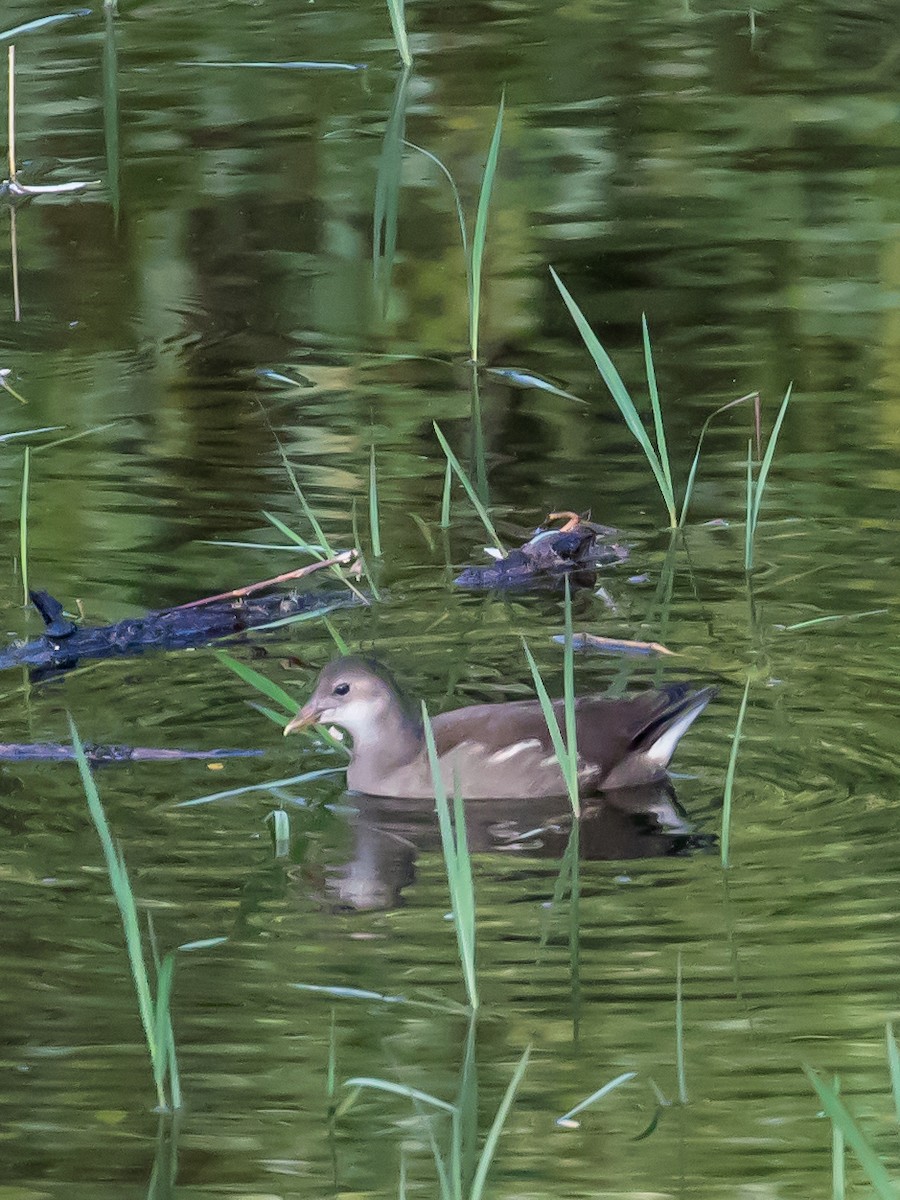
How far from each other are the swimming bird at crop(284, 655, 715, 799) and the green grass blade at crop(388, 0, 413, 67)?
5287mm

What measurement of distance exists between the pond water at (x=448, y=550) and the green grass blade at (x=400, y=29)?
0.14 meters

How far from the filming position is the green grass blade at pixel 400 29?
10922 mm

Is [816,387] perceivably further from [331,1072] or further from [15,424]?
[331,1072]

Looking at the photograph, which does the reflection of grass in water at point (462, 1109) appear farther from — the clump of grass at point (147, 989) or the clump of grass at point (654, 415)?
the clump of grass at point (654, 415)

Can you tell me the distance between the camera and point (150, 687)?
649 centimetres

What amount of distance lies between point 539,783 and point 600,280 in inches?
152

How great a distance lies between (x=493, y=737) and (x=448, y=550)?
4.68ft

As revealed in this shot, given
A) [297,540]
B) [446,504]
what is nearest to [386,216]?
[446,504]

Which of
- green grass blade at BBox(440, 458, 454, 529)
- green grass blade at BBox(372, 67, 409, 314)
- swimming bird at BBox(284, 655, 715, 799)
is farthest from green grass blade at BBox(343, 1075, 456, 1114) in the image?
green grass blade at BBox(372, 67, 409, 314)

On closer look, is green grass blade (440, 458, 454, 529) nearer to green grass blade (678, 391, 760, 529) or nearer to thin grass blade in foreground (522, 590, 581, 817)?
green grass blade (678, 391, 760, 529)

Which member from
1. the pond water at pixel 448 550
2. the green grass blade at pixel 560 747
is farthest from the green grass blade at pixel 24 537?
the green grass blade at pixel 560 747

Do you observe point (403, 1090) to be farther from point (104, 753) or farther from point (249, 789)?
point (104, 753)

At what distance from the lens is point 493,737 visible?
6.01m

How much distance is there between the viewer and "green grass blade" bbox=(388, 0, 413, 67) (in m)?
10.9
